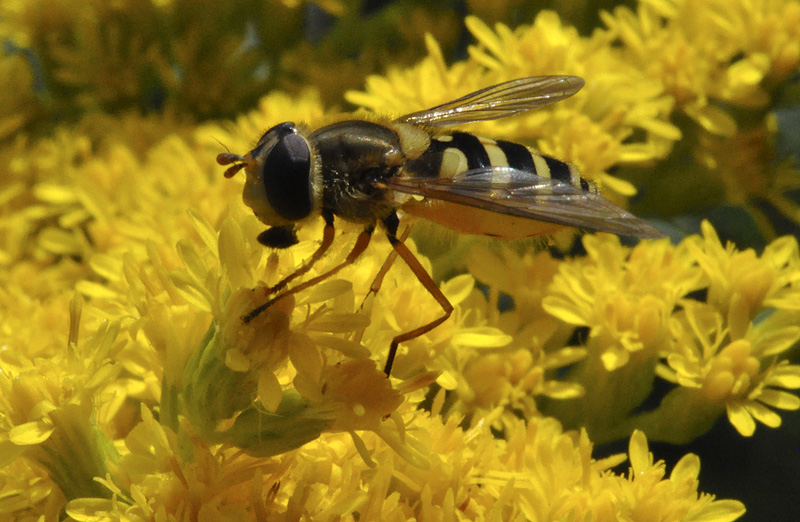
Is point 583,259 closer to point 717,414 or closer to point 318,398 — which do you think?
point 717,414

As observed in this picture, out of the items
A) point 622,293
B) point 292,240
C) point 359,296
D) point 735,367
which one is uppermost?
point 292,240

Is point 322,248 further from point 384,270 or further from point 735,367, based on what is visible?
point 735,367

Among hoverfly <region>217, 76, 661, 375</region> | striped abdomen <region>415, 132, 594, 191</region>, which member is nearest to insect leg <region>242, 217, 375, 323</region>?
hoverfly <region>217, 76, 661, 375</region>

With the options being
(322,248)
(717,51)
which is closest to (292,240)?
(322,248)

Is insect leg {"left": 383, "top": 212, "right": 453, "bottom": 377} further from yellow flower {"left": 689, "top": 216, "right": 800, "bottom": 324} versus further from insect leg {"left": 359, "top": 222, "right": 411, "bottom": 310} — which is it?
yellow flower {"left": 689, "top": 216, "right": 800, "bottom": 324}

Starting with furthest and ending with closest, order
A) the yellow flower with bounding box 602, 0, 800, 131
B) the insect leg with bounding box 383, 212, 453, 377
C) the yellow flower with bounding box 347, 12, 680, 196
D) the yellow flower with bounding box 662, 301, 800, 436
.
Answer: the yellow flower with bounding box 602, 0, 800, 131
the yellow flower with bounding box 347, 12, 680, 196
the yellow flower with bounding box 662, 301, 800, 436
the insect leg with bounding box 383, 212, 453, 377

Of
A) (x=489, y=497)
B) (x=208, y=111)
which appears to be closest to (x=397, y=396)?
(x=489, y=497)
